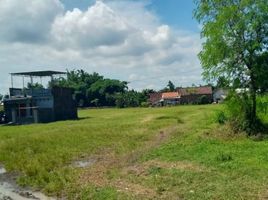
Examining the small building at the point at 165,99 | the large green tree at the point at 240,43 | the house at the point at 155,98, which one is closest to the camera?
the large green tree at the point at 240,43

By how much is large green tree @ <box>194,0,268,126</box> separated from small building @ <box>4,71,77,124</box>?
3617 centimetres

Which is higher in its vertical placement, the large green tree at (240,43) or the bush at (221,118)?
the large green tree at (240,43)

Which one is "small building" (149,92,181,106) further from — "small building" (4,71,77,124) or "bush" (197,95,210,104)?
"small building" (4,71,77,124)

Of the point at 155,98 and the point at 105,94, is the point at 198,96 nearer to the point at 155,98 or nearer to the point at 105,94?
the point at 155,98

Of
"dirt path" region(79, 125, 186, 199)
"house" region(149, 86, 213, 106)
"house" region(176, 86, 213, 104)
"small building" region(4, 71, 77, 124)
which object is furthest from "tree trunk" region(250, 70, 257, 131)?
"house" region(149, 86, 213, 106)

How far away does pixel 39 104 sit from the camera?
57.7 metres

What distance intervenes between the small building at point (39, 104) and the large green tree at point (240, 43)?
119ft

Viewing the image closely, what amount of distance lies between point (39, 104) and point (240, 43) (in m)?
39.0

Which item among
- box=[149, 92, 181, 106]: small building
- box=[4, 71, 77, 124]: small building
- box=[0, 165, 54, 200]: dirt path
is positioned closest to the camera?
box=[0, 165, 54, 200]: dirt path

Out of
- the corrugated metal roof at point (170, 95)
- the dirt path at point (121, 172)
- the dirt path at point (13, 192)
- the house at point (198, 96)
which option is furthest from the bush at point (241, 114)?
the corrugated metal roof at point (170, 95)

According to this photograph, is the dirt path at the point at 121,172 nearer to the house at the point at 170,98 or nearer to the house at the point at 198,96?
the house at the point at 198,96

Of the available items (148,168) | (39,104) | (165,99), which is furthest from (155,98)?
(148,168)

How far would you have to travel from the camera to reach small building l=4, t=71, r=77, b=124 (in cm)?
5678

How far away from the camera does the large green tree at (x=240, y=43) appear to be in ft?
73.2
